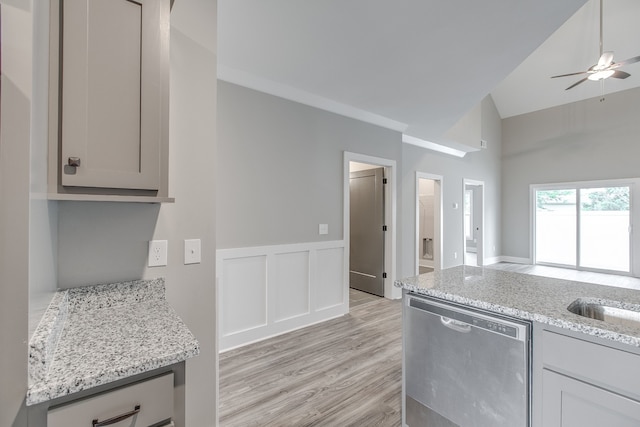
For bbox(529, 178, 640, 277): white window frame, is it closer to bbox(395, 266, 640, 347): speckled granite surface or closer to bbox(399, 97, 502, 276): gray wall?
bbox(399, 97, 502, 276): gray wall

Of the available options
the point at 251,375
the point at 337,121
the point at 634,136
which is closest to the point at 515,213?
the point at 634,136

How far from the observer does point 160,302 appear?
1.38 metres

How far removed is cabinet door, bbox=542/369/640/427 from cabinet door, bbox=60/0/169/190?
6.00 feet

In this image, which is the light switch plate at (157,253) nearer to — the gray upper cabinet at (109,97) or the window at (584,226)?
the gray upper cabinet at (109,97)

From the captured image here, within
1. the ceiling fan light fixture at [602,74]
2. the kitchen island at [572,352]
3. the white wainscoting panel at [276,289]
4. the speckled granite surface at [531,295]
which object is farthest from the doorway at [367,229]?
the ceiling fan light fixture at [602,74]

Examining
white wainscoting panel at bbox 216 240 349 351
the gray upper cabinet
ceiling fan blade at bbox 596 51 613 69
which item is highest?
ceiling fan blade at bbox 596 51 613 69

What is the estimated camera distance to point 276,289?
122 inches

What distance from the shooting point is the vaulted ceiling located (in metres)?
2.02

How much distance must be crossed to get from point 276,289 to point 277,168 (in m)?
1.30

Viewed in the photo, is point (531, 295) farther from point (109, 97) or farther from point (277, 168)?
point (277, 168)

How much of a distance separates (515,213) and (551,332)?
7899mm

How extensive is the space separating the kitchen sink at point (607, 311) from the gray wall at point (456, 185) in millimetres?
3109

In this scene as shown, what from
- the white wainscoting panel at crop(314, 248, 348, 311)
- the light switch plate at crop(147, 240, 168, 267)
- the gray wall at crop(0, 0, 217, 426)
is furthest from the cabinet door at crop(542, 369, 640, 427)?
the white wainscoting panel at crop(314, 248, 348, 311)

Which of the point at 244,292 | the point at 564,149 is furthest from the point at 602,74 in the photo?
the point at 244,292
